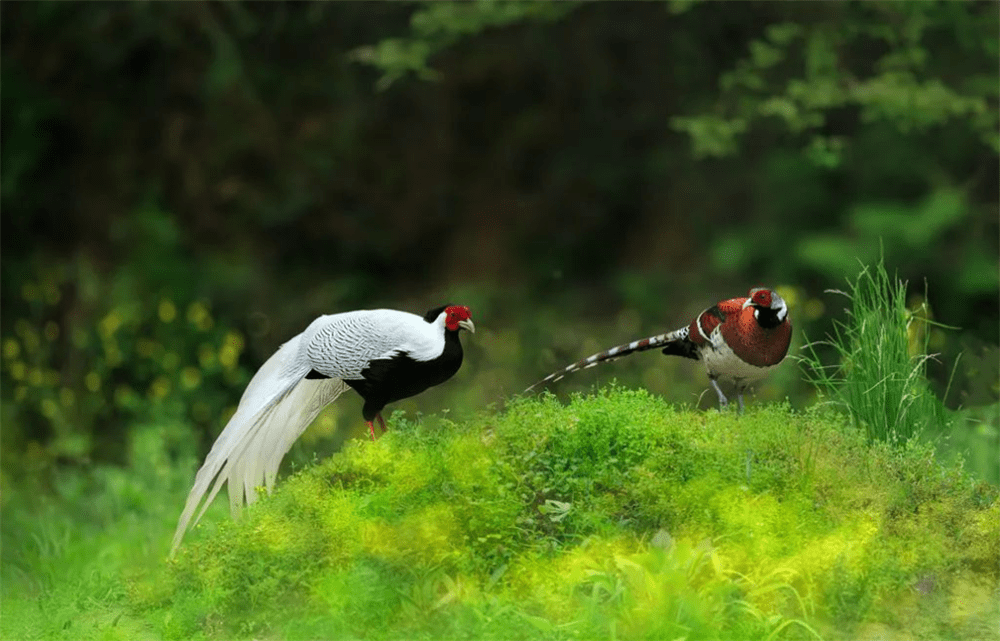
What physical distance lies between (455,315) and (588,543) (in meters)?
0.77

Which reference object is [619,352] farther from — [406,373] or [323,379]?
[323,379]

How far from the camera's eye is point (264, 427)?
12.1 ft

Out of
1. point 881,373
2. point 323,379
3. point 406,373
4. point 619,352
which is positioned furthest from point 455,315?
point 881,373

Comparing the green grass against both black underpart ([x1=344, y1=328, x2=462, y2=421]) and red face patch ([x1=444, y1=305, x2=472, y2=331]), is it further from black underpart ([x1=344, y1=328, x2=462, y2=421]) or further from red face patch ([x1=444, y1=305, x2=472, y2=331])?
red face patch ([x1=444, y1=305, x2=472, y2=331])

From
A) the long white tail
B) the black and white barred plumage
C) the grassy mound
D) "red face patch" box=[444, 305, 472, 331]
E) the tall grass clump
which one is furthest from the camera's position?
the tall grass clump

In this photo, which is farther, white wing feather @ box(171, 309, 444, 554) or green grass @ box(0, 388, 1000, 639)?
white wing feather @ box(171, 309, 444, 554)

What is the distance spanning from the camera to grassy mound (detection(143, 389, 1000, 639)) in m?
2.94

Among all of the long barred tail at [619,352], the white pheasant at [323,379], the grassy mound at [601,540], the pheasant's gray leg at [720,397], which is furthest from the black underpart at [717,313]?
the white pheasant at [323,379]

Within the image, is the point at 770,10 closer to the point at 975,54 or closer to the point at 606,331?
the point at 975,54

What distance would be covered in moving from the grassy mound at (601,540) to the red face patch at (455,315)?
336 millimetres

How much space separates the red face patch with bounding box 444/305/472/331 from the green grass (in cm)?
32

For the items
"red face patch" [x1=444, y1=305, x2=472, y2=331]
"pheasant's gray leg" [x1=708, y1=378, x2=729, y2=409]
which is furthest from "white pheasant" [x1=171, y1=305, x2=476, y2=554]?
"pheasant's gray leg" [x1=708, y1=378, x2=729, y2=409]

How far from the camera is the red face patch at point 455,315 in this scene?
3.45 metres

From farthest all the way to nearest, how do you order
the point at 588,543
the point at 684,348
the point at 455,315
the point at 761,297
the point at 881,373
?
the point at 684,348, the point at 881,373, the point at 761,297, the point at 455,315, the point at 588,543
